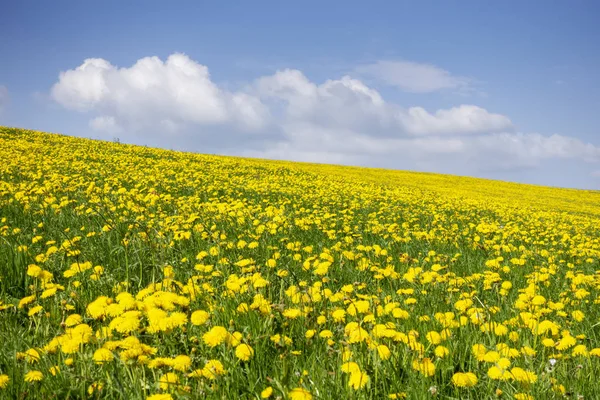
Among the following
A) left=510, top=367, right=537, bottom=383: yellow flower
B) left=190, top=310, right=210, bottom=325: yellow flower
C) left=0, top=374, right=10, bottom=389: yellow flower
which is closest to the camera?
left=0, top=374, right=10, bottom=389: yellow flower

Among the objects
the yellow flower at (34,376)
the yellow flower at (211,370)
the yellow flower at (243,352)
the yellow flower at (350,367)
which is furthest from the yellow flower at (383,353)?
the yellow flower at (34,376)

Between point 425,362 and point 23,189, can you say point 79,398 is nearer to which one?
point 425,362

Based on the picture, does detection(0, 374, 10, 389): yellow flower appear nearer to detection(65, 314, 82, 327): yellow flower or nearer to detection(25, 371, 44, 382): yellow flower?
detection(25, 371, 44, 382): yellow flower

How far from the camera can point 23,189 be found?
851 cm

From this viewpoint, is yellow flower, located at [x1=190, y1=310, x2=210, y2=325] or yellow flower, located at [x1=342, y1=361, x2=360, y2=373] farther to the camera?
yellow flower, located at [x1=190, y1=310, x2=210, y2=325]

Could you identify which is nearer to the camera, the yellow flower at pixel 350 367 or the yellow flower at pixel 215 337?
the yellow flower at pixel 350 367

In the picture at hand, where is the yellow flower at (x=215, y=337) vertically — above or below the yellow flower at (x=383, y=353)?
above

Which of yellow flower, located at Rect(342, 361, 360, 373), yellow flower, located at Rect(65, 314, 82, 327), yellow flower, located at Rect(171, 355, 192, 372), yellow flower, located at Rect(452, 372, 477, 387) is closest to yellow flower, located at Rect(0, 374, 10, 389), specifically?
yellow flower, located at Rect(65, 314, 82, 327)

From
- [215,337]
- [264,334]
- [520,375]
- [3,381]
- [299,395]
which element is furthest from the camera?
[264,334]

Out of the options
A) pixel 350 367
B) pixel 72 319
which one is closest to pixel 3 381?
pixel 72 319

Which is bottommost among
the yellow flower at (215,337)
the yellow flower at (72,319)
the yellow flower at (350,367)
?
the yellow flower at (72,319)

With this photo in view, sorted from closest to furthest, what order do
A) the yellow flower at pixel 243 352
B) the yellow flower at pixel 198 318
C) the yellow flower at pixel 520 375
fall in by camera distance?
the yellow flower at pixel 520 375 → the yellow flower at pixel 243 352 → the yellow flower at pixel 198 318

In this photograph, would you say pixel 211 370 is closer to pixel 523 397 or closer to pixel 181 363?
pixel 181 363

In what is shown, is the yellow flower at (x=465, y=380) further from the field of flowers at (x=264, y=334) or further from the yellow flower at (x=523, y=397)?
the yellow flower at (x=523, y=397)
